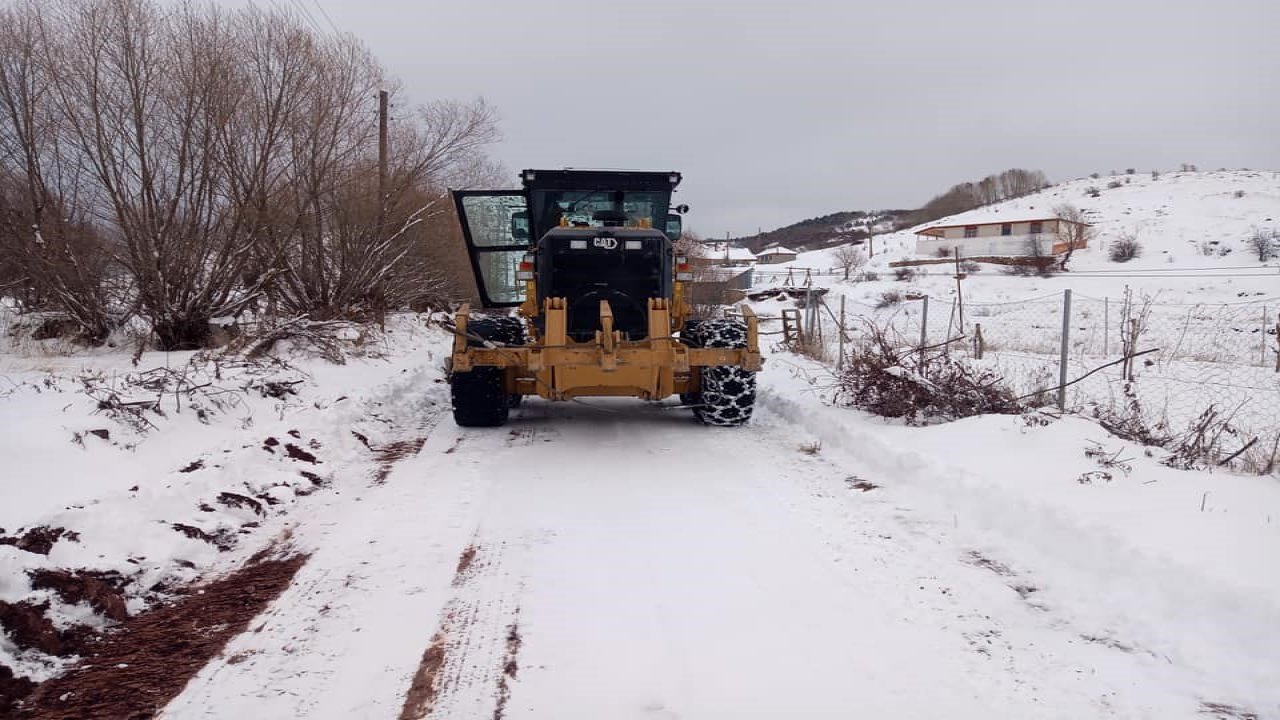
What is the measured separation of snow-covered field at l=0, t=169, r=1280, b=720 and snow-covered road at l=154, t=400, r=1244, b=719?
16 mm

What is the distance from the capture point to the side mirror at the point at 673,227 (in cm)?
902

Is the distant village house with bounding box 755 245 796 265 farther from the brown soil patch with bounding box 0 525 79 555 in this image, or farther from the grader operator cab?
the brown soil patch with bounding box 0 525 79 555

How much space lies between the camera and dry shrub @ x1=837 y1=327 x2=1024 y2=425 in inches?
299

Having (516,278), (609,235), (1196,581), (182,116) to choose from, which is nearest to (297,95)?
(182,116)

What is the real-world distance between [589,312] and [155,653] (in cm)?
566

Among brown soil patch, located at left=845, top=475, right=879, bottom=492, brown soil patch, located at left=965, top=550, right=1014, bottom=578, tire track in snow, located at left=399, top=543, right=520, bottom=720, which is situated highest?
brown soil patch, located at left=845, top=475, right=879, bottom=492

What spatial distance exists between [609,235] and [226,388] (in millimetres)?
4037

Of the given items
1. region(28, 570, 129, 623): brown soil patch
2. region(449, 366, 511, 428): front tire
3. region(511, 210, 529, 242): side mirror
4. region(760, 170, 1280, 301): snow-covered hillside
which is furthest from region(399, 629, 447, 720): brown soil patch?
region(760, 170, 1280, 301): snow-covered hillside

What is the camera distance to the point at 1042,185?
11162 centimetres

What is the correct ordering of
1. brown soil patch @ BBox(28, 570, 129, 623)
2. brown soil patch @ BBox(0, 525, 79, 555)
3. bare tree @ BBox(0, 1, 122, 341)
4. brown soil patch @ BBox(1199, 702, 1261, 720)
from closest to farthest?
1. brown soil patch @ BBox(1199, 702, 1261, 720)
2. brown soil patch @ BBox(28, 570, 129, 623)
3. brown soil patch @ BBox(0, 525, 79, 555)
4. bare tree @ BBox(0, 1, 122, 341)

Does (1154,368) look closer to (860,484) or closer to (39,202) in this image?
(860,484)

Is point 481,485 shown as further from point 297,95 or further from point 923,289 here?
point 923,289

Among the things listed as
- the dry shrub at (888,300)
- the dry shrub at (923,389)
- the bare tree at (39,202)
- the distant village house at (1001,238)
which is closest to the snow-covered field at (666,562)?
the dry shrub at (923,389)

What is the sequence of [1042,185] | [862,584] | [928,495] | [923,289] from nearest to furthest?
[862,584]
[928,495]
[923,289]
[1042,185]
